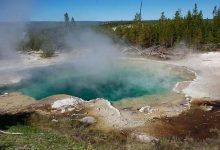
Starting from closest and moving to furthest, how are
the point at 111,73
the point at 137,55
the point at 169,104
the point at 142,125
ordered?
1. the point at 142,125
2. the point at 169,104
3. the point at 111,73
4. the point at 137,55

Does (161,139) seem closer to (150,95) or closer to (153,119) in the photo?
(153,119)

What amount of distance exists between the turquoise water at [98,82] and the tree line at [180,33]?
11896mm

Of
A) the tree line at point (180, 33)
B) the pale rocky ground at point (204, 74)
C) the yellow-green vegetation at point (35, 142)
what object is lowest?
the pale rocky ground at point (204, 74)

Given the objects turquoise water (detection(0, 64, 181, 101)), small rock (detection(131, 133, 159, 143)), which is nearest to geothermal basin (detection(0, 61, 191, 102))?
turquoise water (detection(0, 64, 181, 101))

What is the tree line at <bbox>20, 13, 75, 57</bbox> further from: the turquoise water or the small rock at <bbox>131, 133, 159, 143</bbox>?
the small rock at <bbox>131, 133, 159, 143</bbox>

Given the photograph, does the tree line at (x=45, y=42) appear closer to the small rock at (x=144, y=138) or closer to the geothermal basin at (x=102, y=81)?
the geothermal basin at (x=102, y=81)

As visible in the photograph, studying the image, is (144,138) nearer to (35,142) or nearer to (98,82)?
(35,142)

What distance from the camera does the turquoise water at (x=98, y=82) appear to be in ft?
105

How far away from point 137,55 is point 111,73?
11209mm

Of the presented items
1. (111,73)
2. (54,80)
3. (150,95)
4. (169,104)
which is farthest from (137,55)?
(169,104)

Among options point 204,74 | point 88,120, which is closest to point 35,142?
point 88,120

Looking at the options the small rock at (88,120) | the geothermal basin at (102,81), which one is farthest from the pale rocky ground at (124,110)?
A: the geothermal basin at (102,81)

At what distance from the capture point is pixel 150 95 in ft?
98.9

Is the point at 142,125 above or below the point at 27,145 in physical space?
below
